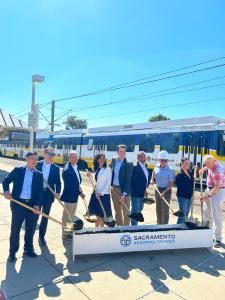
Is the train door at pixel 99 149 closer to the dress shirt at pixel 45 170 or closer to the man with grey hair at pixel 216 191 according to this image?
the dress shirt at pixel 45 170

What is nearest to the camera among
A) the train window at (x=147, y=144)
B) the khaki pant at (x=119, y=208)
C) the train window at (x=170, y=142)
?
the khaki pant at (x=119, y=208)

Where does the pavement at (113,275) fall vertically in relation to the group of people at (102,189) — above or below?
below

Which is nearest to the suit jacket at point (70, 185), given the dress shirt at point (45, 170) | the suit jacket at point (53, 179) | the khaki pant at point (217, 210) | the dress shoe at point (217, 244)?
the suit jacket at point (53, 179)

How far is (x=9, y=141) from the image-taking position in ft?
112

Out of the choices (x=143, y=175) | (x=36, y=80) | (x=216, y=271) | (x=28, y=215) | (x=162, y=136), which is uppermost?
(x=36, y=80)

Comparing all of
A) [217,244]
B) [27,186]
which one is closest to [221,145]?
[217,244]

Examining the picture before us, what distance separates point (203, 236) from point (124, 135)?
13.0m

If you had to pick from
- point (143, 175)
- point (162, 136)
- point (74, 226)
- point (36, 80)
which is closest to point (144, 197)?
point (143, 175)

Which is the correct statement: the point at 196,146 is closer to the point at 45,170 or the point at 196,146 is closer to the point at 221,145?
the point at 221,145

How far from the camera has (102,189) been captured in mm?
4820

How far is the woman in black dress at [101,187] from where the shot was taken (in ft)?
15.8

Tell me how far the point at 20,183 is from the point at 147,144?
12.0m

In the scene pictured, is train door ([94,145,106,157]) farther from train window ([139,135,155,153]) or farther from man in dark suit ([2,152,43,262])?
man in dark suit ([2,152,43,262])

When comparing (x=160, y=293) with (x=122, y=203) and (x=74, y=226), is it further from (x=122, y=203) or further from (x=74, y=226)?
(x=122, y=203)
